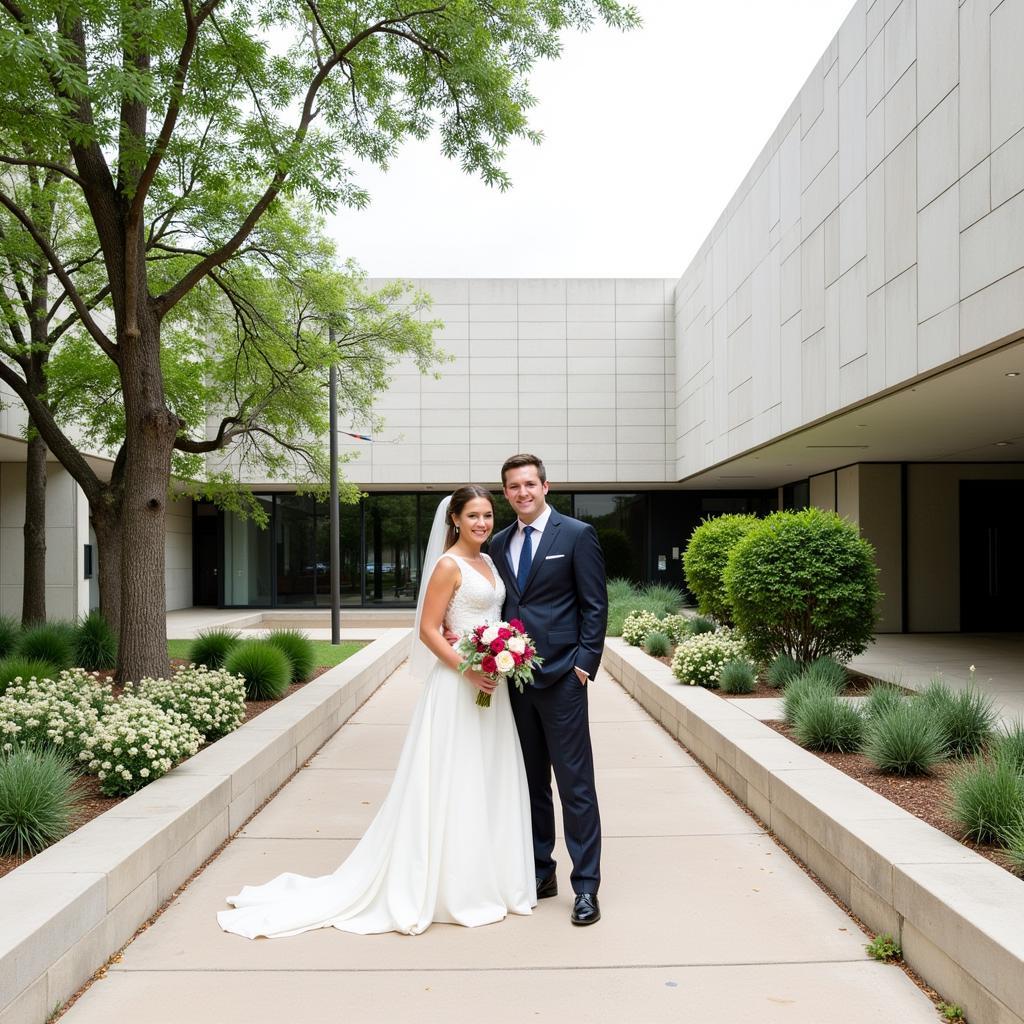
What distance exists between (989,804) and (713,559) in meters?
11.4

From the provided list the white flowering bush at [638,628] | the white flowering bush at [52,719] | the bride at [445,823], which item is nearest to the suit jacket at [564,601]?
the bride at [445,823]

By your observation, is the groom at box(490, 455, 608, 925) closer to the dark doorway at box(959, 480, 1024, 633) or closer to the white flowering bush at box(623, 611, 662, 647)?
the white flowering bush at box(623, 611, 662, 647)

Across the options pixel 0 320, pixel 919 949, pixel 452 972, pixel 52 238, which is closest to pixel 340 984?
pixel 452 972

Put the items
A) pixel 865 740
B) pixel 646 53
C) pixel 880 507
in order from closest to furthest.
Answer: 1. pixel 865 740
2. pixel 646 53
3. pixel 880 507

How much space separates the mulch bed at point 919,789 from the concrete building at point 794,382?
4.09 metres

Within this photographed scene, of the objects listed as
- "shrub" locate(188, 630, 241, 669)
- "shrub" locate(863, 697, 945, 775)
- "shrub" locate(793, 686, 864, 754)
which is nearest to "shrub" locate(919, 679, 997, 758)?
"shrub" locate(863, 697, 945, 775)

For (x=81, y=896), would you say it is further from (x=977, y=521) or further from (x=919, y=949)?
(x=977, y=521)

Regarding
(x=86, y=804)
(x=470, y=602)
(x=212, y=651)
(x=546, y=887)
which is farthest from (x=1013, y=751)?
(x=212, y=651)

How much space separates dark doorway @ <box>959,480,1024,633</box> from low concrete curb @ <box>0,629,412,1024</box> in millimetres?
15990

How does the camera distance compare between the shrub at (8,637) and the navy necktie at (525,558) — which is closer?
the navy necktie at (525,558)

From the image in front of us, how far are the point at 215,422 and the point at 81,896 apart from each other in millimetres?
26199

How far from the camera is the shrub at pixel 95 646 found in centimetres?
1223

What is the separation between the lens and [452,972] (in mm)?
4109

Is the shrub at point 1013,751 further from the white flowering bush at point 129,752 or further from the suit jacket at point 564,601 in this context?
the white flowering bush at point 129,752
